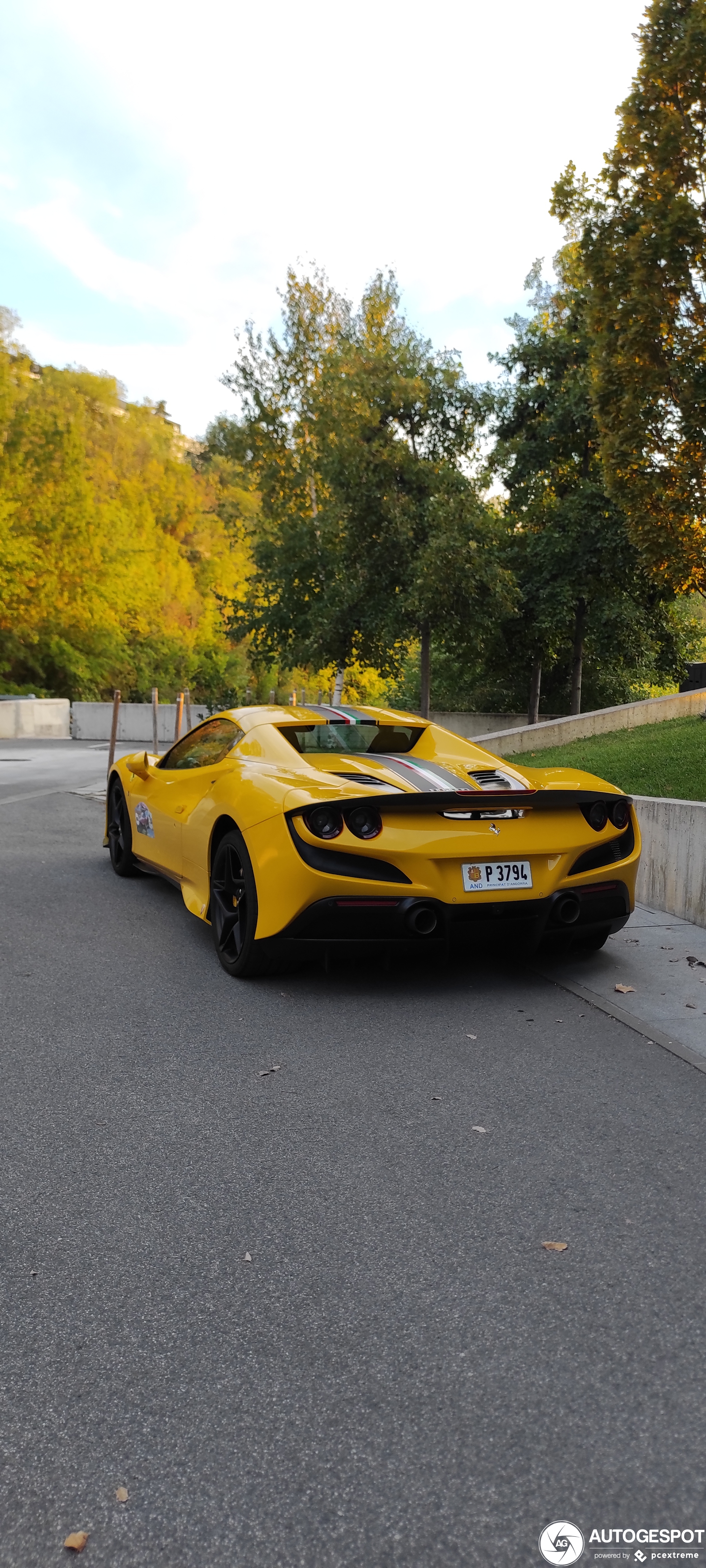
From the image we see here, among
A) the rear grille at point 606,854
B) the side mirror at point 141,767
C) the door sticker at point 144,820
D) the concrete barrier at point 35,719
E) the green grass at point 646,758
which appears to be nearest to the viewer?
the rear grille at point 606,854

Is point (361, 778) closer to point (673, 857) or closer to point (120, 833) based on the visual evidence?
point (673, 857)

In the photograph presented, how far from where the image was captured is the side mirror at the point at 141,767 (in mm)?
7816

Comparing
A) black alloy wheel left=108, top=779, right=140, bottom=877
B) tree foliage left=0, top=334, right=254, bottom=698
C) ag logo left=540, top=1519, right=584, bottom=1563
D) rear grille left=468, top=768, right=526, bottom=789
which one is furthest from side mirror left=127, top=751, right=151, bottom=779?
tree foliage left=0, top=334, right=254, bottom=698

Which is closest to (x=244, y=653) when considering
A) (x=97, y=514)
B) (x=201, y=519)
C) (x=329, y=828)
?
(x=201, y=519)

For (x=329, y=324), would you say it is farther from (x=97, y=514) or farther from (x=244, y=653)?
(x=244, y=653)

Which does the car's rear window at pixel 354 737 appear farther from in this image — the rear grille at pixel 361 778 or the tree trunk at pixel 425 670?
the tree trunk at pixel 425 670

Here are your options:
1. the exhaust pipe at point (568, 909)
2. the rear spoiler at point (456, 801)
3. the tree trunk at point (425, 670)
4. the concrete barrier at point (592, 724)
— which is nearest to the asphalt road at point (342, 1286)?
the exhaust pipe at point (568, 909)

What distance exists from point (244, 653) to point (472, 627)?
123ft

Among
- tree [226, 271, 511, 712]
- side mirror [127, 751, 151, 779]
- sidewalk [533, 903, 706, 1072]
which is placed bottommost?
sidewalk [533, 903, 706, 1072]

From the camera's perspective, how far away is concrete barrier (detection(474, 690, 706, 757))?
19.2m

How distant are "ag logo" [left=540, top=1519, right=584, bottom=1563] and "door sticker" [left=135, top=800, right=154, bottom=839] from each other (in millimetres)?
5950

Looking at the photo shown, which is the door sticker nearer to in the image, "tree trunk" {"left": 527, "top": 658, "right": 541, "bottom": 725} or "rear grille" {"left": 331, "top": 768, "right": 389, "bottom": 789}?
"rear grille" {"left": 331, "top": 768, "right": 389, "bottom": 789}

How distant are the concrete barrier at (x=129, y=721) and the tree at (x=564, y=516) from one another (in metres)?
15.8

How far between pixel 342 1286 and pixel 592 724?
18148 millimetres
